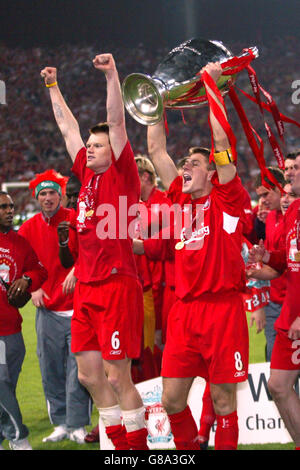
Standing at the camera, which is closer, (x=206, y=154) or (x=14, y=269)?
(x=206, y=154)

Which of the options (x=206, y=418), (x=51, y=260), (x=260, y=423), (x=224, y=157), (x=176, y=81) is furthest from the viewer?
(x=51, y=260)

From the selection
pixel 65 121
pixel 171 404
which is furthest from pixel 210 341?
pixel 65 121

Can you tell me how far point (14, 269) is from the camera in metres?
4.48

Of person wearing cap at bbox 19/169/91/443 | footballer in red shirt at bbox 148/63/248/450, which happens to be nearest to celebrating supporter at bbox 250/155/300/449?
footballer in red shirt at bbox 148/63/248/450

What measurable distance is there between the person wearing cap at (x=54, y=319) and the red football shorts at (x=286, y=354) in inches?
61.4

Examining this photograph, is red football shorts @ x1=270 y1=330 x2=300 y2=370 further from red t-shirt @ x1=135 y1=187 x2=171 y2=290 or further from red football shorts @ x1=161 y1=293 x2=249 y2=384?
red t-shirt @ x1=135 y1=187 x2=171 y2=290

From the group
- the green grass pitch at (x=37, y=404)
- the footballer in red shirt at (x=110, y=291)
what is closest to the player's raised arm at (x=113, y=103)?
the footballer in red shirt at (x=110, y=291)

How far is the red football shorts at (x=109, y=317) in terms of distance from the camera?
3656 millimetres

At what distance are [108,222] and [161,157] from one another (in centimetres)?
48

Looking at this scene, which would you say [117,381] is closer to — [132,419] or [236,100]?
[132,419]

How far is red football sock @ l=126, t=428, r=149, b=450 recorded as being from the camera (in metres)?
3.68

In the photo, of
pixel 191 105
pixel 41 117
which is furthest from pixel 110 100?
pixel 41 117

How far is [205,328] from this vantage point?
11.4 feet

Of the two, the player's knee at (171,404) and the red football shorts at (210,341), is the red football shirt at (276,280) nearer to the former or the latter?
the red football shorts at (210,341)
